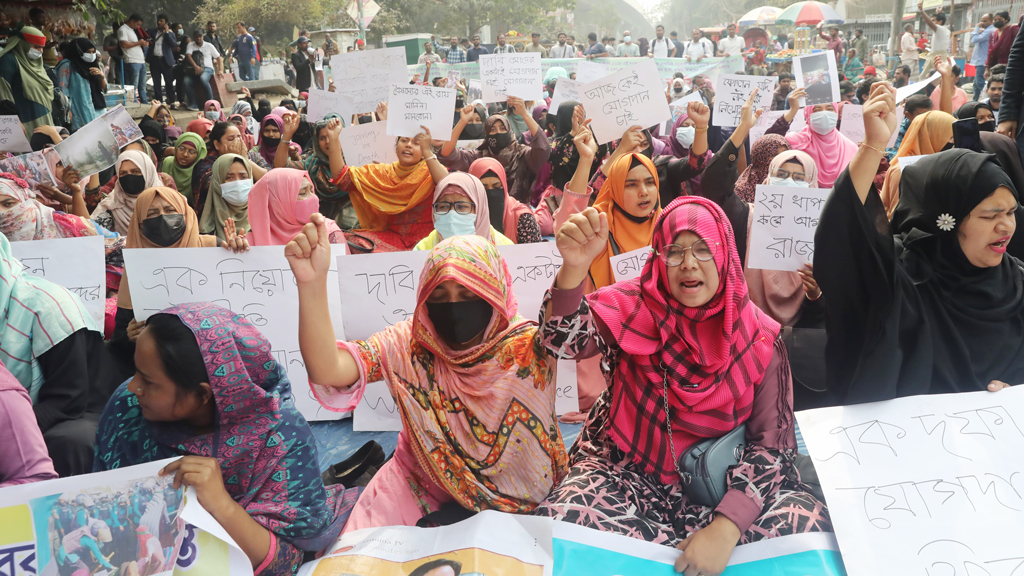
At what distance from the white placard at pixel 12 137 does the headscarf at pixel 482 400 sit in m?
4.60

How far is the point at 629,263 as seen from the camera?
2.83 meters

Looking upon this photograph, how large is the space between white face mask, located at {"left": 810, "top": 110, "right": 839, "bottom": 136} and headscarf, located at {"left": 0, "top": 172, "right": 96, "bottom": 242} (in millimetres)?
4971

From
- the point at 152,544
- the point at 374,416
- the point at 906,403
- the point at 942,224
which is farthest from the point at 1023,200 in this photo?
the point at 152,544

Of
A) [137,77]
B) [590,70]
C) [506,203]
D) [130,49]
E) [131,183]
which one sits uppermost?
[130,49]

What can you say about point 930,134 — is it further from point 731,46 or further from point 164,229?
point 731,46

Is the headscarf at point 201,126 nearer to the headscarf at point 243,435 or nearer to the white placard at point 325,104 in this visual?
the white placard at point 325,104

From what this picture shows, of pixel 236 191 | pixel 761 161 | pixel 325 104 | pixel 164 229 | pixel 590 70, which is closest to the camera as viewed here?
pixel 164 229

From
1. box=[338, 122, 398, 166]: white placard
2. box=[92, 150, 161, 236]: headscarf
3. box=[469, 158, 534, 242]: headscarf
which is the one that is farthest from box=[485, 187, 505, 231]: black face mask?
box=[92, 150, 161, 236]: headscarf


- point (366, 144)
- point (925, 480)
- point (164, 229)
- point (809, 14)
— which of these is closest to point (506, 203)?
point (366, 144)

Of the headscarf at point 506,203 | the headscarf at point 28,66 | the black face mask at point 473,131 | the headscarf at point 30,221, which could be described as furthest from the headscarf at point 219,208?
the headscarf at point 28,66

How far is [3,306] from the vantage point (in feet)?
7.07

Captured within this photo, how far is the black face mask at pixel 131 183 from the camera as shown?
4348mm

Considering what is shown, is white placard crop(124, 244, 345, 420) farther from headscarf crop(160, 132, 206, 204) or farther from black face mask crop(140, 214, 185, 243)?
headscarf crop(160, 132, 206, 204)

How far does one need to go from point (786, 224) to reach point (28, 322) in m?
2.90
